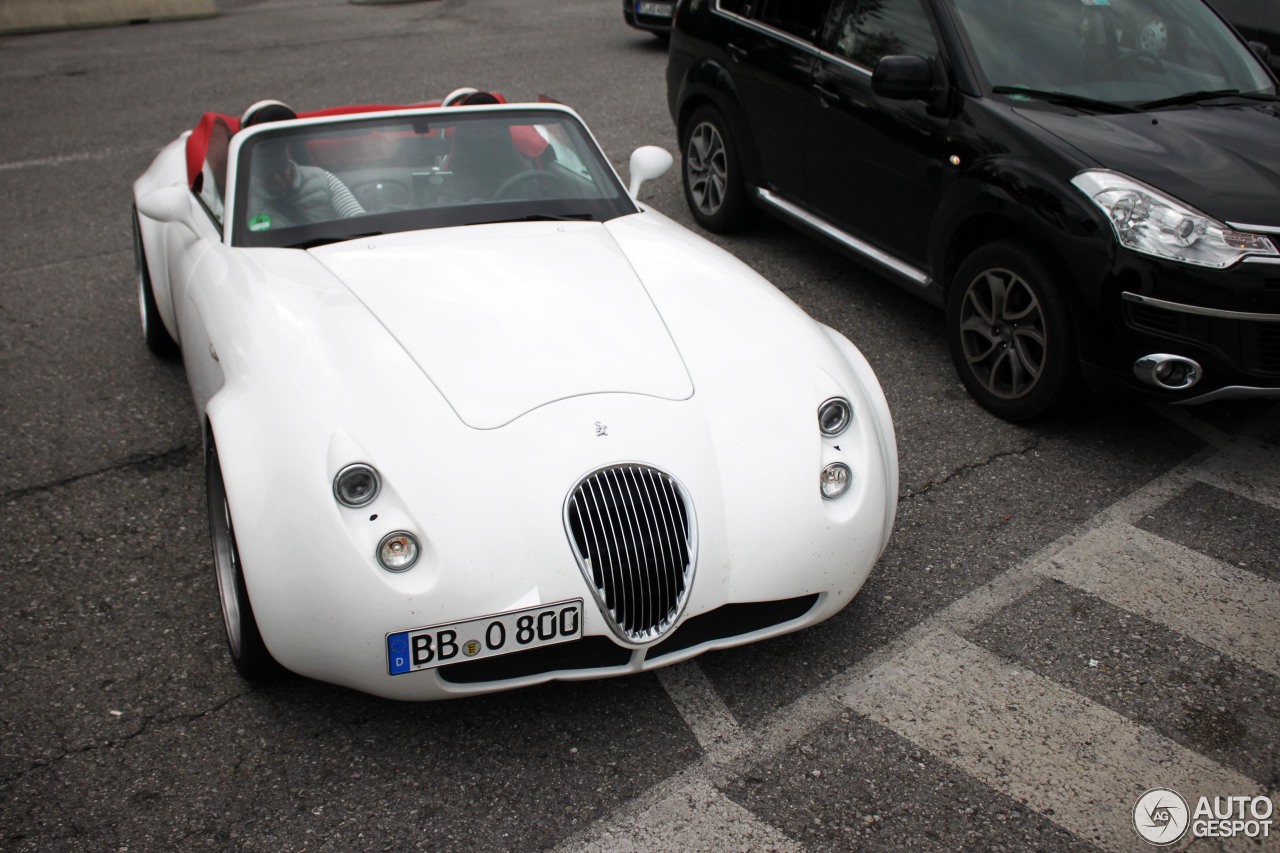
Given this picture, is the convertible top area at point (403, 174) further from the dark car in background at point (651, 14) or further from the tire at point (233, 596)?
the dark car in background at point (651, 14)

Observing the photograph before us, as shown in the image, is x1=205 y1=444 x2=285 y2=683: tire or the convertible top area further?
the convertible top area

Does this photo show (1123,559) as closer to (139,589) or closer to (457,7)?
(139,589)

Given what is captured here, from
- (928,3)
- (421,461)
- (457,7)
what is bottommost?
Result: (457,7)

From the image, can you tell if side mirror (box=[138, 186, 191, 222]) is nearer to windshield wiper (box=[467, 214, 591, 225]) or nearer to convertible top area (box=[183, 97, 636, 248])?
convertible top area (box=[183, 97, 636, 248])

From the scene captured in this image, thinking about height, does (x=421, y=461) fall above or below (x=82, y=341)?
above

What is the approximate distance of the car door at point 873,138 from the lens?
547cm

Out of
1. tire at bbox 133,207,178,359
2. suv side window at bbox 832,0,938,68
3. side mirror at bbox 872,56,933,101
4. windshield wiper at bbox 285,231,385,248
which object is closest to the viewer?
windshield wiper at bbox 285,231,385,248

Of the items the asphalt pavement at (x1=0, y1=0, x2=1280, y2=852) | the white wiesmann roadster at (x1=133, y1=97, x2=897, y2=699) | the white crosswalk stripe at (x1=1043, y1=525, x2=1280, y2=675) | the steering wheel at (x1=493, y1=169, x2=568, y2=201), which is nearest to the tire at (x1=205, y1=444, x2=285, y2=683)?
the white wiesmann roadster at (x1=133, y1=97, x2=897, y2=699)

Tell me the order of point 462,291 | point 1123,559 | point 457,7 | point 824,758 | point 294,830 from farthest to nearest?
point 457,7
point 1123,559
point 462,291
point 824,758
point 294,830

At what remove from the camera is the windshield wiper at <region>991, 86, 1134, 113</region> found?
16.8 ft

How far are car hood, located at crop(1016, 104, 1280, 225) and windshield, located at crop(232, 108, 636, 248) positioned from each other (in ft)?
6.25

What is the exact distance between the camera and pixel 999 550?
13.9 feet

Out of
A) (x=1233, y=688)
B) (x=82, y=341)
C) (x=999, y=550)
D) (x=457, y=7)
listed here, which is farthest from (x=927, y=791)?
(x=457, y=7)

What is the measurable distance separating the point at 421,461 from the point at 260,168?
6.16 ft
